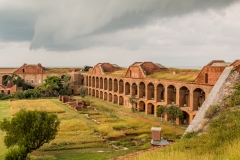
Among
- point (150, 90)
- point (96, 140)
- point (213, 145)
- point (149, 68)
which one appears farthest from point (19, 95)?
point (213, 145)

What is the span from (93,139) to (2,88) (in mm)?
42483

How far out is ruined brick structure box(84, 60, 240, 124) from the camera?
87.6 ft

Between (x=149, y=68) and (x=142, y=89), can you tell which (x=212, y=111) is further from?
(x=149, y=68)

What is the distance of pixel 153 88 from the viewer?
36.7 metres

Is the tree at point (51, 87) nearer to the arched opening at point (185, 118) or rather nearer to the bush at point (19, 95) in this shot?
the bush at point (19, 95)

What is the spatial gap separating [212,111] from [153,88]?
63.0ft

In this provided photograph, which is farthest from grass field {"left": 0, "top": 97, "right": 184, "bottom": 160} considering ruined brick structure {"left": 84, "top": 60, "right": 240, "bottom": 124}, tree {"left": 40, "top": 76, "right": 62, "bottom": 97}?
tree {"left": 40, "top": 76, "right": 62, "bottom": 97}

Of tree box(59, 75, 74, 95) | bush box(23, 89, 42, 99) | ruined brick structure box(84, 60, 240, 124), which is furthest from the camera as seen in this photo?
tree box(59, 75, 74, 95)

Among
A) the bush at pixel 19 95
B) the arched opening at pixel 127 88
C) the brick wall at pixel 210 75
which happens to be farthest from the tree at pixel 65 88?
the brick wall at pixel 210 75

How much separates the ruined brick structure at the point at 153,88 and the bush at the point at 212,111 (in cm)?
604

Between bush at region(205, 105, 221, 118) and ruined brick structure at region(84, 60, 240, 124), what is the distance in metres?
6.04

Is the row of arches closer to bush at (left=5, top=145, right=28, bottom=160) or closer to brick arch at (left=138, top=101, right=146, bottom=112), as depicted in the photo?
brick arch at (left=138, top=101, right=146, bottom=112)

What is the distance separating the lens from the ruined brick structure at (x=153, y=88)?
2669cm

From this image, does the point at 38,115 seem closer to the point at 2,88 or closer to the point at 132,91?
the point at 132,91
